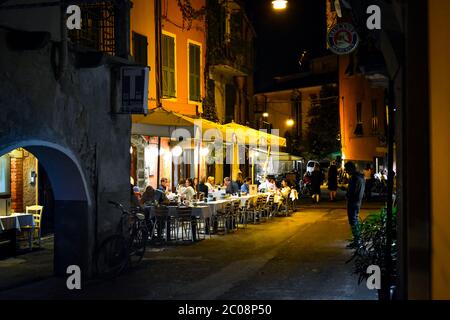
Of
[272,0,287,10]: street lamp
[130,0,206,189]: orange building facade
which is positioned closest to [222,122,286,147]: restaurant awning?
[130,0,206,189]: orange building facade

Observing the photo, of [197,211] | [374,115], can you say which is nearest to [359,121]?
[374,115]

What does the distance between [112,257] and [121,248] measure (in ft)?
0.84

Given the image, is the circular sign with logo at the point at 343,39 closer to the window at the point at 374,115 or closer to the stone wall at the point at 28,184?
the stone wall at the point at 28,184

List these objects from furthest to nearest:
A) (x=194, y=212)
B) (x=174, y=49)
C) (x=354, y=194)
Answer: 1. (x=174, y=49)
2. (x=194, y=212)
3. (x=354, y=194)

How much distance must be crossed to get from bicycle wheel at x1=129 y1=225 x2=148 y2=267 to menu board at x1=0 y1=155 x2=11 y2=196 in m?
4.75

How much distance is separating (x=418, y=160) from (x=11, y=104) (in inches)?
232

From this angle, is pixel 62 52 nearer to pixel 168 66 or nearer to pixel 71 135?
pixel 71 135

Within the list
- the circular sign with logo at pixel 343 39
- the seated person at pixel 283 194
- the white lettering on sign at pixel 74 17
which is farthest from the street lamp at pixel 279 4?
the seated person at pixel 283 194

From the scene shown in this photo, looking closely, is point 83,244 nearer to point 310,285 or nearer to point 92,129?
point 92,129

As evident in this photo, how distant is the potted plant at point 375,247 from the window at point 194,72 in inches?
618

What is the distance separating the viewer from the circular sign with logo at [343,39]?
13.3 m

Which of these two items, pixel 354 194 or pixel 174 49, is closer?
pixel 354 194

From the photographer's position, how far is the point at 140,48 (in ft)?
67.2

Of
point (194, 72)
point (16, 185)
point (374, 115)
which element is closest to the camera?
point (16, 185)
